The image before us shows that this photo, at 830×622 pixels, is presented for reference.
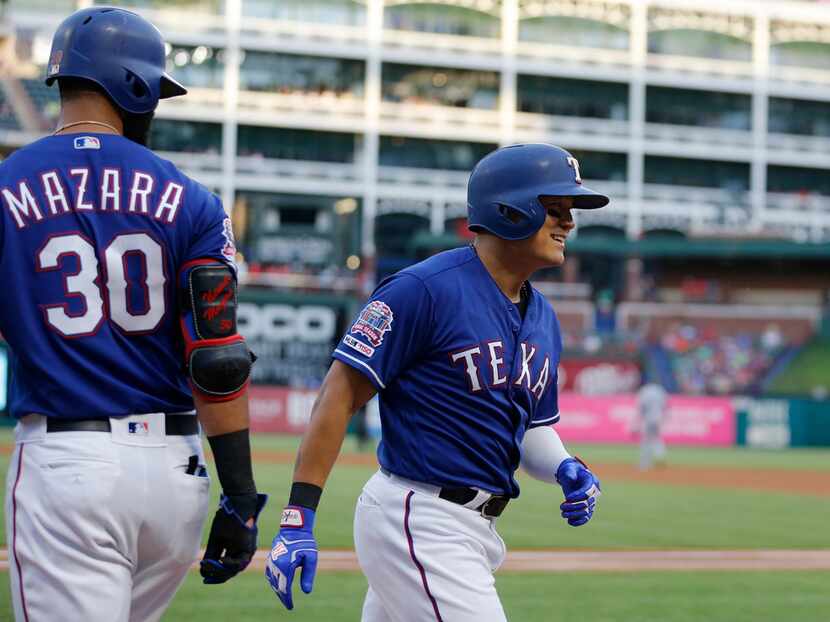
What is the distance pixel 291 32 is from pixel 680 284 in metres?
25.3

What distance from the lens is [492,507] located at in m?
4.06

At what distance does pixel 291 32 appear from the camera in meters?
67.4

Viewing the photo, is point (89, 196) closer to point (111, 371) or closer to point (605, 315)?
point (111, 371)

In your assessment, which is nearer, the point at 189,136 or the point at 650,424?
the point at 650,424

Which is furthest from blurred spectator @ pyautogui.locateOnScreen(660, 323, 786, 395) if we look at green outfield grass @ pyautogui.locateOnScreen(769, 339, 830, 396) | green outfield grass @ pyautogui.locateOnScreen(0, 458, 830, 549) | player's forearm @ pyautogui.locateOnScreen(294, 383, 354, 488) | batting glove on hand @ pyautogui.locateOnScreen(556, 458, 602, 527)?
player's forearm @ pyautogui.locateOnScreen(294, 383, 354, 488)

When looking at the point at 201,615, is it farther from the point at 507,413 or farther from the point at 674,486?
the point at 674,486

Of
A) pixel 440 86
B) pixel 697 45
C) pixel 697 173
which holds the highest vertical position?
pixel 697 45

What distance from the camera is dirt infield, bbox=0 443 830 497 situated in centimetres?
2188

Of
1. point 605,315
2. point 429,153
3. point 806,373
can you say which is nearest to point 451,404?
point 806,373

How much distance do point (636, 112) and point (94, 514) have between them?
7101 centimetres

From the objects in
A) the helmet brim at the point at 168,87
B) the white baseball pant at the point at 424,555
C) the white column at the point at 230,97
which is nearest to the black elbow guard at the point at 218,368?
the helmet brim at the point at 168,87

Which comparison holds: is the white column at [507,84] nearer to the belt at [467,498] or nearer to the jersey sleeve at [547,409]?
the jersey sleeve at [547,409]

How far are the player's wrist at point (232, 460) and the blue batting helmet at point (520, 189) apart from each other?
134 centimetres

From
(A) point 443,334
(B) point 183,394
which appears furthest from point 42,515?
(A) point 443,334
